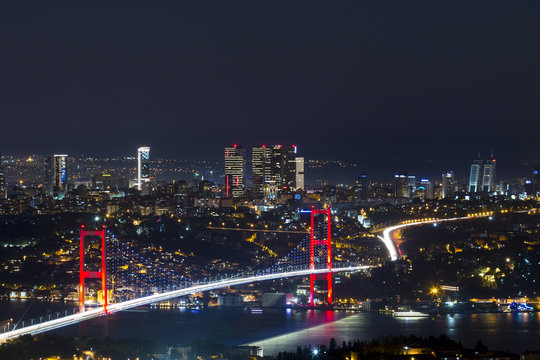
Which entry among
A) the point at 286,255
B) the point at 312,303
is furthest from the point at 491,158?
the point at 312,303

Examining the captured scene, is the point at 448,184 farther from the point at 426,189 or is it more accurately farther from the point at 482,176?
the point at 426,189

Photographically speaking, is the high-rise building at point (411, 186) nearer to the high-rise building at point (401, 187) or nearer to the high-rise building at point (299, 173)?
the high-rise building at point (401, 187)

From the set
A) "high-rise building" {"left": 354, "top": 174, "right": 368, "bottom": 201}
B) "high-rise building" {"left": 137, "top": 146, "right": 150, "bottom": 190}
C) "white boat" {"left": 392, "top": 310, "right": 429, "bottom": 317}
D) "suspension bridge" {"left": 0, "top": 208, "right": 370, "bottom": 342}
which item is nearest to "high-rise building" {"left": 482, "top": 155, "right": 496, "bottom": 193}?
"high-rise building" {"left": 354, "top": 174, "right": 368, "bottom": 201}

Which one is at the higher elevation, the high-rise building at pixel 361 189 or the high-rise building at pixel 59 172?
the high-rise building at pixel 59 172

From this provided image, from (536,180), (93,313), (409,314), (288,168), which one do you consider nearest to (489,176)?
(536,180)

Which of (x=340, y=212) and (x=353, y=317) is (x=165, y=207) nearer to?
(x=340, y=212)

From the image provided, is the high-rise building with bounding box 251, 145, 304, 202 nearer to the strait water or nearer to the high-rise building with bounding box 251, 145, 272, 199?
the high-rise building with bounding box 251, 145, 272, 199

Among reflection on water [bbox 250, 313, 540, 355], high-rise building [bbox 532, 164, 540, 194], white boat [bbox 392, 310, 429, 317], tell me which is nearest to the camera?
reflection on water [bbox 250, 313, 540, 355]

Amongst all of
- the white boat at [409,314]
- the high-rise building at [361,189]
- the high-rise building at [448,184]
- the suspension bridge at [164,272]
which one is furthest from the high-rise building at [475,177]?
the white boat at [409,314]

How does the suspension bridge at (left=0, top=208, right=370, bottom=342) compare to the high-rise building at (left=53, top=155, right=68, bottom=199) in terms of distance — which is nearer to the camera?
the suspension bridge at (left=0, top=208, right=370, bottom=342)
